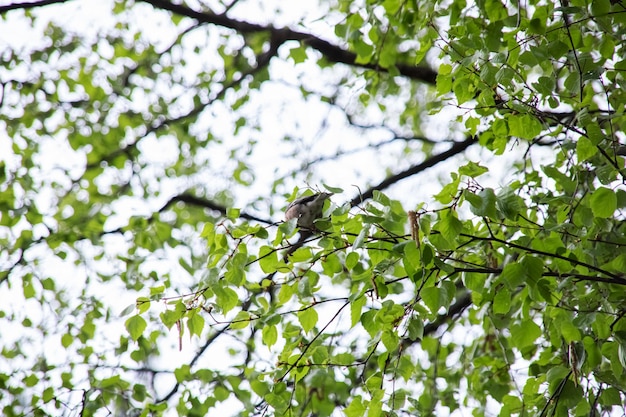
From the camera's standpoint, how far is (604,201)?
6.29ft

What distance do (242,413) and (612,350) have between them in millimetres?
1792

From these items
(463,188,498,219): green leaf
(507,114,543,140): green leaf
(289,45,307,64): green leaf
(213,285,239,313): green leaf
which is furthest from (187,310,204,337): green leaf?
(289,45,307,64): green leaf

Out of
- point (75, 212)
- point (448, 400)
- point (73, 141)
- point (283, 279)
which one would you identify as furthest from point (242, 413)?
point (73, 141)

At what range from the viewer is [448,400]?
340 centimetres

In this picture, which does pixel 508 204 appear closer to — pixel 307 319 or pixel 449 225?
pixel 449 225

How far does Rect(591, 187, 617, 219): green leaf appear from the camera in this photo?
191 centimetres

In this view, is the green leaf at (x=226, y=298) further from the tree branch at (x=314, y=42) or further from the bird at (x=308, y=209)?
the tree branch at (x=314, y=42)

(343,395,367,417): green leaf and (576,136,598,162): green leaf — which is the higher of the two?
(576,136,598,162): green leaf

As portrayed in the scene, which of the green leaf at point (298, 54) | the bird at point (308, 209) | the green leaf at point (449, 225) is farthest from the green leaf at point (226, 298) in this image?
the green leaf at point (298, 54)

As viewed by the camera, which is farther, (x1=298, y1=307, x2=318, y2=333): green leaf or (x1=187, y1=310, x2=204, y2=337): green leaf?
(x1=298, y1=307, x2=318, y2=333): green leaf

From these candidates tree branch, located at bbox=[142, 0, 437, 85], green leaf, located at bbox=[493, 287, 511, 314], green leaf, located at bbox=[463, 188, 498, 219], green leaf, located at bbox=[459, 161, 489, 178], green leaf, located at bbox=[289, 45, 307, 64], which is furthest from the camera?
tree branch, located at bbox=[142, 0, 437, 85]

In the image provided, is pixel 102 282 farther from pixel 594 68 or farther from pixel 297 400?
pixel 594 68

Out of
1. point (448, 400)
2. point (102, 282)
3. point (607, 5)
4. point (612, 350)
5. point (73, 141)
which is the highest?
point (73, 141)

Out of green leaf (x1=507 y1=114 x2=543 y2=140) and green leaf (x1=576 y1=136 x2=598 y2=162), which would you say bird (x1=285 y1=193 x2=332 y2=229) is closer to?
green leaf (x1=507 y1=114 x2=543 y2=140)
